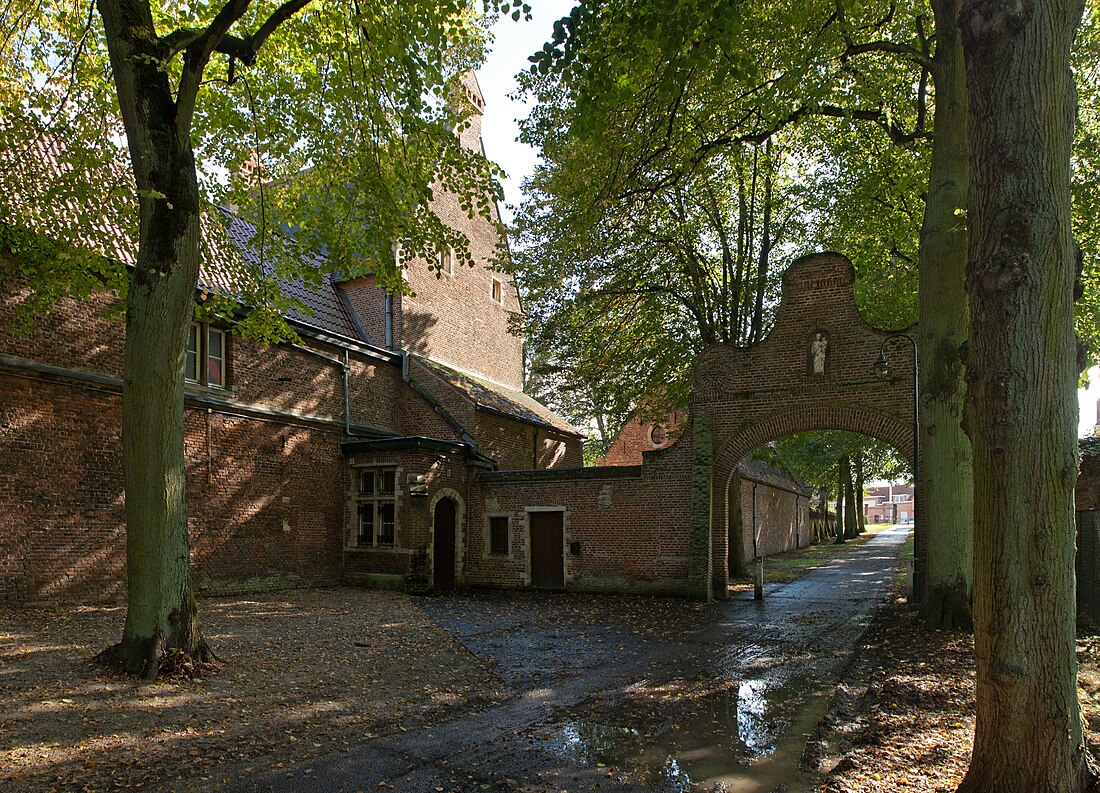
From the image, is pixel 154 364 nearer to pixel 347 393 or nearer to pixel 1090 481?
pixel 347 393

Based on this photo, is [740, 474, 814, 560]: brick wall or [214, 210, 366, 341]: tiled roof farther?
[740, 474, 814, 560]: brick wall

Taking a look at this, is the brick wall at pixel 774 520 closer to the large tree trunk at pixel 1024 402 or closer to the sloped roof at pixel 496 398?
the sloped roof at pixel 496 398

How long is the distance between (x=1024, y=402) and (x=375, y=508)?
54.0 ft

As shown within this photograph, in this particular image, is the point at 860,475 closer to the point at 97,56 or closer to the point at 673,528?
the point at 673,528

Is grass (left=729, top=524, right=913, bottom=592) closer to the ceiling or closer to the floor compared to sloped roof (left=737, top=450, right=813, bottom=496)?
closer to the floor

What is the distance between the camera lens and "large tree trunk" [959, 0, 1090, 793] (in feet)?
13.3

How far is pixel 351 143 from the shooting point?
11727mm

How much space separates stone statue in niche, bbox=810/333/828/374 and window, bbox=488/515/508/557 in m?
8.85

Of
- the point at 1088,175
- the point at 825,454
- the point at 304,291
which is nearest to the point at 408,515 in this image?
the point at 304,291

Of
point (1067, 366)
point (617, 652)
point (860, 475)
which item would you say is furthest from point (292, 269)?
point (860, 475)

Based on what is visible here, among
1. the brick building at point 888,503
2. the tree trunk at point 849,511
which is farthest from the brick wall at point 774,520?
the brick building at point 888,503

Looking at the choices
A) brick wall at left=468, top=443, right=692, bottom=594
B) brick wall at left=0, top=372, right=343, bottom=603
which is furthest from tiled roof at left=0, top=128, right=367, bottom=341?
brick wall at left=468, top=443, right=692, bottom=594

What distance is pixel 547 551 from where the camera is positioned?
18.6 meters

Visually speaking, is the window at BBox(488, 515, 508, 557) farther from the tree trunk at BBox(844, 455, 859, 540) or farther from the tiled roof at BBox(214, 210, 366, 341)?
the tree trunk at BBox(844, 455, 859, 540)
